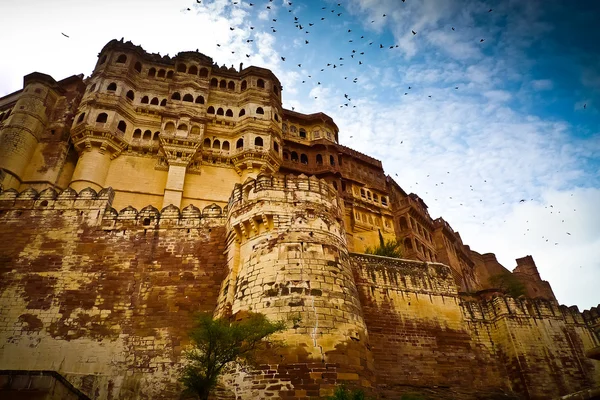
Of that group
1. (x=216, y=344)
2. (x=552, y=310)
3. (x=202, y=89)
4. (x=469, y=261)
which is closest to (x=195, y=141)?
(x=202, y=89)

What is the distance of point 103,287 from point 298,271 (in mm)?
7180

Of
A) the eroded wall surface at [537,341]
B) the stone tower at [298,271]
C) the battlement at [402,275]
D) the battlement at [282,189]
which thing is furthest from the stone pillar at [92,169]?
the eroded wall surface at [537,341]

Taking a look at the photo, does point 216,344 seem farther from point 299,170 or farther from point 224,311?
point 299,170

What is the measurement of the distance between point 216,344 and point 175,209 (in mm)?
8417

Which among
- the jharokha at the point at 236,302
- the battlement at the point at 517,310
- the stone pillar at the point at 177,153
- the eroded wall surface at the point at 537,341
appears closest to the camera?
the jharokha at the point at 236,302

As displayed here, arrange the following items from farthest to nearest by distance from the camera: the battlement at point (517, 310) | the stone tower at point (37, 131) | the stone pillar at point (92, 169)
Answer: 1. the stone tower at point (37, 131)
2. the stone pillar at point (92, 169)
3. the battlement at point (517, 310)

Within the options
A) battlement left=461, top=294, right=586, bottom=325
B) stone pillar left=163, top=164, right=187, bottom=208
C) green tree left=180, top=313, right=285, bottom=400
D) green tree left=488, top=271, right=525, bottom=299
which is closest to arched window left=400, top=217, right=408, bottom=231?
green tree left=488, top=271, right=525, bottom=299

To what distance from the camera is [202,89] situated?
3241 cm

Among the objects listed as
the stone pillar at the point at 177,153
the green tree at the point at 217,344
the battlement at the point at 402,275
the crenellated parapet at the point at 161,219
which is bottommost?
the green tree at the point at 217,344

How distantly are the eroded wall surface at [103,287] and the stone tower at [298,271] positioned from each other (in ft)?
5.77

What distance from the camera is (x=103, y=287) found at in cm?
1473

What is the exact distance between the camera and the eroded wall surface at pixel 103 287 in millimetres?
12852

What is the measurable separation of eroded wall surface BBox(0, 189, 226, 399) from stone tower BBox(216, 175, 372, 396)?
176cm

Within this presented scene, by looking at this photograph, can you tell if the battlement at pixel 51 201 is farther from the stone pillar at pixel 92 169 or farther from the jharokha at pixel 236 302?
the stone pillar at pixel 92 169
